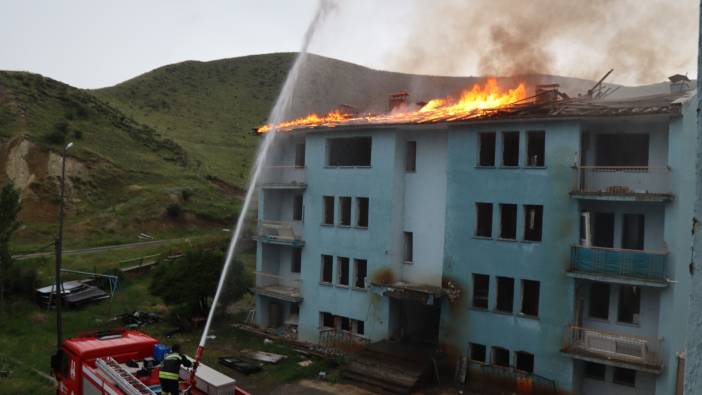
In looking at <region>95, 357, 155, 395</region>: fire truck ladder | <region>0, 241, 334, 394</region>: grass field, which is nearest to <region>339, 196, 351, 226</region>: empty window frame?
<region>0, 241, 334, 394</region>: grass field

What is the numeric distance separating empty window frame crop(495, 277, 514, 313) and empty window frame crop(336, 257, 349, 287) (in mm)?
8333

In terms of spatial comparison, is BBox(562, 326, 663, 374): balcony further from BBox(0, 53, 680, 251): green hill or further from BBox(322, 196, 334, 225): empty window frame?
BBox(0, 53, 680, 251): green hill

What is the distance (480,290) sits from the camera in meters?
24.5

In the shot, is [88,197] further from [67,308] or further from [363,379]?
[363,379]

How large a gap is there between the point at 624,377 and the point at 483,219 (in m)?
8.47

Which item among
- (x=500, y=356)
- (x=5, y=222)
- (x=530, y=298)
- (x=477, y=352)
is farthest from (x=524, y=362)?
(x=5, y=222)

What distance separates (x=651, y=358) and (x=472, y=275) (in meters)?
7.54

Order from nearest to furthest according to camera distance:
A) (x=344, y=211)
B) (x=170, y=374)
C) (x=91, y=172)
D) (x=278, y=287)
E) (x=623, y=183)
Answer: (x=170, y=374)
(x=623, y=183)
(x=344, y=211)
(x=278, y=287)
(x=91, y=172)

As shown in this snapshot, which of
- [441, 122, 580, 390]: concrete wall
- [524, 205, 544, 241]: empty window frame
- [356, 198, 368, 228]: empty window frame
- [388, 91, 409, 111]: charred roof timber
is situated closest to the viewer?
[441, 122, 580, 390]: concrete wall

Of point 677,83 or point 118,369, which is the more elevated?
point 677,83

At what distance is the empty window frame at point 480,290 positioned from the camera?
2428cm

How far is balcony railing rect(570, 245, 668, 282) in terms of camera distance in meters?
20.1

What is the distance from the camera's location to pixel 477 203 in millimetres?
24469

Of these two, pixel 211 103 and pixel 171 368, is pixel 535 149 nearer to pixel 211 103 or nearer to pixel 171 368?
pixel 171 368
